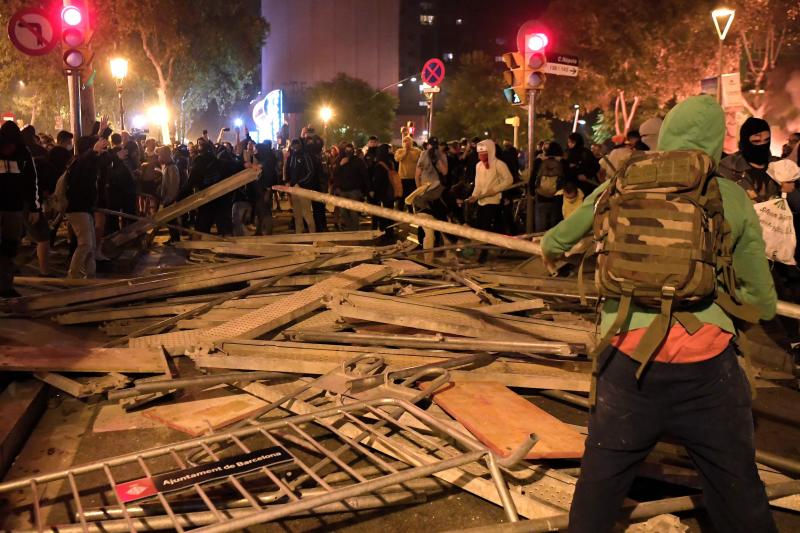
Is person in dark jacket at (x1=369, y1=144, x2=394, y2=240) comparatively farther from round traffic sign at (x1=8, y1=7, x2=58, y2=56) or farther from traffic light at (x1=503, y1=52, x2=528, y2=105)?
round traffic sign at (x1=8, y1=7, x2=58, y2=56)

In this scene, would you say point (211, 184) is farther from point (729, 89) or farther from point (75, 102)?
point (729, 89)

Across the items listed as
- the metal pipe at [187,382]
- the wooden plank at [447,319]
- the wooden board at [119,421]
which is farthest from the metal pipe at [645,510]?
the wooden board at [119,421]

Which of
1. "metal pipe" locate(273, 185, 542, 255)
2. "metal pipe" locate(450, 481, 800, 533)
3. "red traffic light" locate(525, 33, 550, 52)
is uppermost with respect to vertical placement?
"red traffic light" locate(525, 33, 550, 52)

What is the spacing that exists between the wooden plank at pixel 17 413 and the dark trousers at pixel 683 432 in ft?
11.8

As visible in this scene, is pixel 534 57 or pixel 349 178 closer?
pixel 534 57

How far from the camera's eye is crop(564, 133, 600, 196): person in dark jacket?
39.4ft

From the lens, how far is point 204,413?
545cm

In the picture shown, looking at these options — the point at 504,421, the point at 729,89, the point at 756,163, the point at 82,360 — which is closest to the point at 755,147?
the point at 756,163

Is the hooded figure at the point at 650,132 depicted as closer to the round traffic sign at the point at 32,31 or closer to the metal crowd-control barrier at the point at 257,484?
the metal crowd-control barrier at the point at 257,484

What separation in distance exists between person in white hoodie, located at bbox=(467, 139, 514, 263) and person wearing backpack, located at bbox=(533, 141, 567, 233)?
0.57 meters

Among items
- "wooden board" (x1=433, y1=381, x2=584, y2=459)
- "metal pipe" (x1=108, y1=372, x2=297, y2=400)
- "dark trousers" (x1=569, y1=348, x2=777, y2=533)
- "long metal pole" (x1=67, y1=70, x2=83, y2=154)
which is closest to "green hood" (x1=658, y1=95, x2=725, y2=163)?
"dark trousers" (x1=569, y1=348, x2=777, y2=533)

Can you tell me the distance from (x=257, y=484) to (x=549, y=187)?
8.99 m

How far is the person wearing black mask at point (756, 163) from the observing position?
23.7ft

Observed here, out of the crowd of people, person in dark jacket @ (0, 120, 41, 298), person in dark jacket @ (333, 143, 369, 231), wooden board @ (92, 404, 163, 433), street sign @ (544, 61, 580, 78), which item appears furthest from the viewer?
person in dark jacket @ (333, 143, 369, 231)
